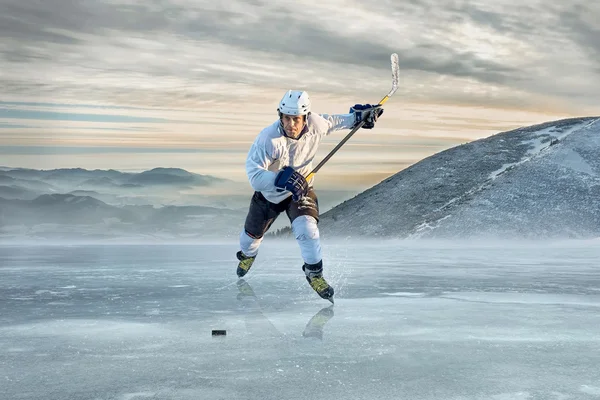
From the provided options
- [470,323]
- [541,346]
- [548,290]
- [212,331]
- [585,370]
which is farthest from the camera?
[548,290]

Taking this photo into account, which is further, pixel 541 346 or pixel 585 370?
pixel 541 346

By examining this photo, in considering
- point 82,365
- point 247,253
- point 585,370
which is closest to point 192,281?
point 247,253

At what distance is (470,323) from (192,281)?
15.5ft

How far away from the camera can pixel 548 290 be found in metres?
8.54

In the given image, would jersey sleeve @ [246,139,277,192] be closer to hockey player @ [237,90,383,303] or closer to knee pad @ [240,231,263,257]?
hockey player @ [237,90,383,303]

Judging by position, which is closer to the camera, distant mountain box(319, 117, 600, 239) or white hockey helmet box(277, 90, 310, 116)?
white hockey helmet box(277, 90, 310, 116)

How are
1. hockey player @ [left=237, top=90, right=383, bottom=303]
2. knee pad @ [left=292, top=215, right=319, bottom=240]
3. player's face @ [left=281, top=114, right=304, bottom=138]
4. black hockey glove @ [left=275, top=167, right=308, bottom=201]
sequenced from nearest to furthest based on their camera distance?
black hockey glove @ [left=275, top=167, right=308, bottom=201]
hockey player @ [left=237, top=90, right=383, bottom=303]
player's face @ [left=281, top=114, right=304, bottom=138]
knee pad @ [left=292, top=215, right=319, bottom=240]

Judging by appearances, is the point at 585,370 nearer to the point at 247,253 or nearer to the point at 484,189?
the point at 247,253

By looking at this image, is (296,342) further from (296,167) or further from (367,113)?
(367,113)

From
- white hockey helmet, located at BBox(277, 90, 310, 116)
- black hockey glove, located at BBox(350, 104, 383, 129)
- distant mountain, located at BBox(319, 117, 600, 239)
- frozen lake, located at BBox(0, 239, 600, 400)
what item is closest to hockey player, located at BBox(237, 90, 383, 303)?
white hockey helmet, located at BBox(277, 90, 310, 116)

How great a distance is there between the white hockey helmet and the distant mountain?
1105 inches

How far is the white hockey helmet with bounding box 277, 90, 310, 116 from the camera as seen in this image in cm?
705

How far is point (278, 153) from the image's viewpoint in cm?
727

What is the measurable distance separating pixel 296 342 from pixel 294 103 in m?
2.99
